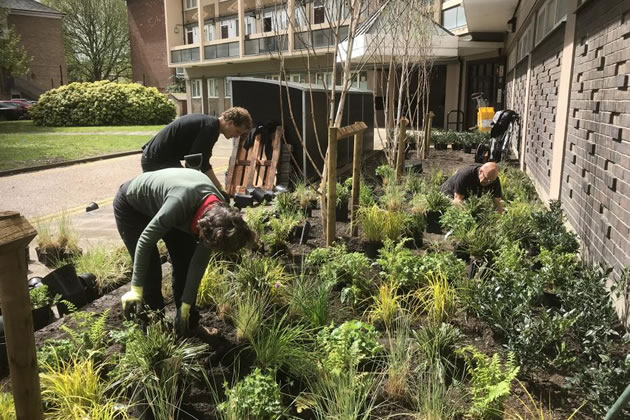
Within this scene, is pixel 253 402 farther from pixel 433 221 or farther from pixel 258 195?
pixel 258 195

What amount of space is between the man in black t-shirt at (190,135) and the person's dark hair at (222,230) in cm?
206

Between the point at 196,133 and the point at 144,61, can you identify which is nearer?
the point at 196,133

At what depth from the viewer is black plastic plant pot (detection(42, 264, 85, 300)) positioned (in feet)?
12.4


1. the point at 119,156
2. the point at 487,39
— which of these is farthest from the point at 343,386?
the point at 487,39

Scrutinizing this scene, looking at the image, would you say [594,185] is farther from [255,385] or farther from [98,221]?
[98,221]

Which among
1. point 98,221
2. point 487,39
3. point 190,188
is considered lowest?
point 98,221

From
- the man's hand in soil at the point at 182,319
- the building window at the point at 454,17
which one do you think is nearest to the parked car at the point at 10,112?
the building window at the point at 454,17

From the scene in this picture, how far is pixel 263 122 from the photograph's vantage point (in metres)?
8.91

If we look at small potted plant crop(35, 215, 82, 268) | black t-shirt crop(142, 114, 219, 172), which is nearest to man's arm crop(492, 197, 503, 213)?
black t-shirt crop(142, 114, 219, 172)

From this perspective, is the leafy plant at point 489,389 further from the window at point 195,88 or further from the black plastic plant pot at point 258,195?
the window at point 195,88

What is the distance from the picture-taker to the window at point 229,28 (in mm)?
33656

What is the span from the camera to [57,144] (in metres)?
16.5

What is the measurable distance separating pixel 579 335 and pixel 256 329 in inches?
75.2

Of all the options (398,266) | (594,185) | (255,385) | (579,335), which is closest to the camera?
(255,385)
